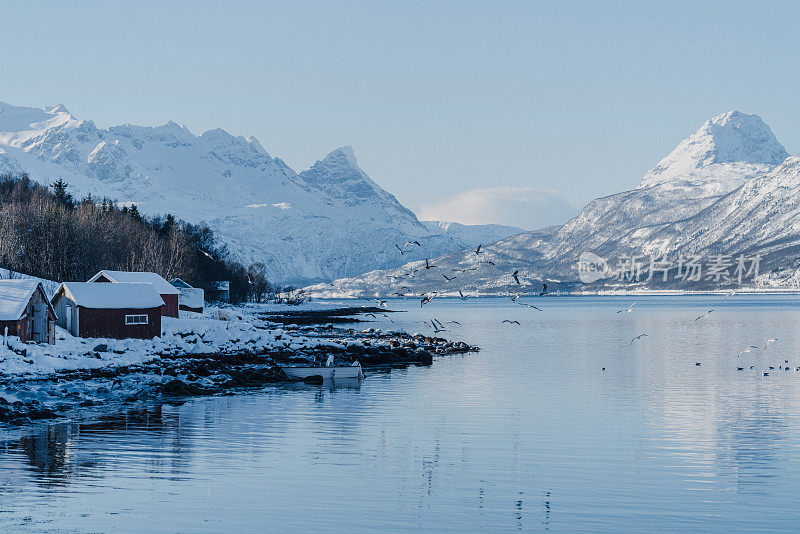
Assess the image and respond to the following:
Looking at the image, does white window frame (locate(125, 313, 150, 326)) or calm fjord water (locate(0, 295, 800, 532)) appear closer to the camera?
calm fjord water (locate(0, 295, 800, 532))

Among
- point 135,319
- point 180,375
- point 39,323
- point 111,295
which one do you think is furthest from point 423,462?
point 111,295

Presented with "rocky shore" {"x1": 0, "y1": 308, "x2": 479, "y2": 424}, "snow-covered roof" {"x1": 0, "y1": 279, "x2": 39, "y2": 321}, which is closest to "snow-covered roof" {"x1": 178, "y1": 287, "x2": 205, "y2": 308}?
"rocky shore" {"x1": 0, "y1": 308, "x2": 479, "y2": 424}

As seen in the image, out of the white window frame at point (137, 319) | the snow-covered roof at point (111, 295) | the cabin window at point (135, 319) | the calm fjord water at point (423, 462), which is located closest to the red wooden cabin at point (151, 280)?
the snow-covered roof at point (111, 295)

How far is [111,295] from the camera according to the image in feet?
231

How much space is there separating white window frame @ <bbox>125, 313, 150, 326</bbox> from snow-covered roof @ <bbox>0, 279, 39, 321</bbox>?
9.72m

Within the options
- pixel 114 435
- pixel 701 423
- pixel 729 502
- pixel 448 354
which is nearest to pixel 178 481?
pixel 114 435

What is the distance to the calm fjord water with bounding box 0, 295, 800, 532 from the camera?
75.9 feet

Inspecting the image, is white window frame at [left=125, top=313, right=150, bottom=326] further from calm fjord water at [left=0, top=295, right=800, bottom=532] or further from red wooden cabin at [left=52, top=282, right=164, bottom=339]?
calm fjord water at [left=0, top=295, right=800, bottom=532]

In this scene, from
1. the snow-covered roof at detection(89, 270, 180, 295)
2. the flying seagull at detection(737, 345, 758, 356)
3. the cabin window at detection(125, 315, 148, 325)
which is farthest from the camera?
the flying seagull at detection(737, 345, 758, 356)

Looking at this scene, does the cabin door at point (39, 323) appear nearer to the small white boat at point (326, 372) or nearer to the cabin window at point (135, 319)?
the cabin window at point (135, 319)

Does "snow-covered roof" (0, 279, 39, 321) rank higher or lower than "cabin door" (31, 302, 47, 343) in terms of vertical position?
higher

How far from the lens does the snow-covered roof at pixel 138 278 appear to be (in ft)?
261

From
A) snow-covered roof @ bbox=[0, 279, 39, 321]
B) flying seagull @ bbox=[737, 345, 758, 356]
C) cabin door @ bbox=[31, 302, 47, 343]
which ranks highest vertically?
snow-covered roof @ bbox=[0, 279, 39, 321]

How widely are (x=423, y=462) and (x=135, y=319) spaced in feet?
148
